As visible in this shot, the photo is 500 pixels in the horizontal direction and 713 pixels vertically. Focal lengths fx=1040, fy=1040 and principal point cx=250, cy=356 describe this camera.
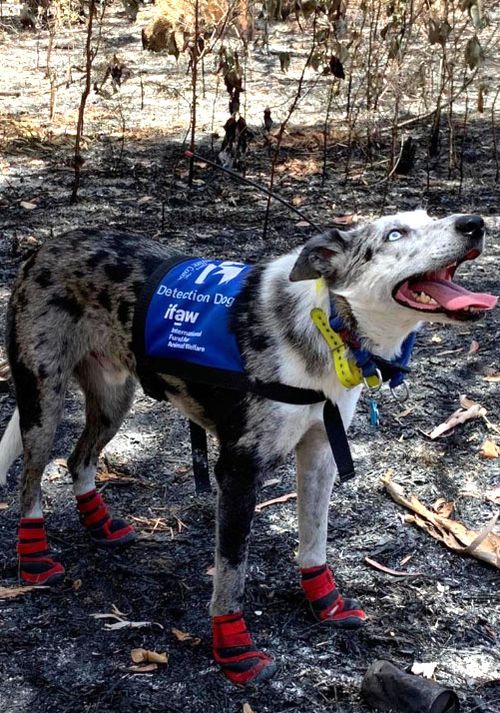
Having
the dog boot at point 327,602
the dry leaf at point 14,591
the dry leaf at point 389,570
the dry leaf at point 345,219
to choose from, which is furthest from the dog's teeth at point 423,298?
the dry leaf at point 345,219

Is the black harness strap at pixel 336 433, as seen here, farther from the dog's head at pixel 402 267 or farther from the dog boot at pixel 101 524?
the dog boot at pixel 101 524

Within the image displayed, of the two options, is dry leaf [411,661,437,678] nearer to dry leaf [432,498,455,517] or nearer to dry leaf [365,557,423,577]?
dry leaf [365,557,423,577]

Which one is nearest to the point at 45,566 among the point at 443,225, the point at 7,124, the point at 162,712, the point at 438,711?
the point at 162,712

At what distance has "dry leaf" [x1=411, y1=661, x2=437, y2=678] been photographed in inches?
153

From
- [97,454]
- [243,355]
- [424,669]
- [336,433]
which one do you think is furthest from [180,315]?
[424,669]

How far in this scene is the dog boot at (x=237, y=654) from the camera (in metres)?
3.84

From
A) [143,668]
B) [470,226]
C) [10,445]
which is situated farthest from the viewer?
[10,445]

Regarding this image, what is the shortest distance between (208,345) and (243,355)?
0.15m

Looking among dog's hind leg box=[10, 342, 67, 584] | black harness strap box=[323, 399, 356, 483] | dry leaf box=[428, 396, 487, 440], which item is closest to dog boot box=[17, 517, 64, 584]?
dog's hind leg box=[10, 342, 67, 584]

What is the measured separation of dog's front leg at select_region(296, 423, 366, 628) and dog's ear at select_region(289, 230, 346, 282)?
2.47ft

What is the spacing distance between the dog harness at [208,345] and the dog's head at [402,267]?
11 cm

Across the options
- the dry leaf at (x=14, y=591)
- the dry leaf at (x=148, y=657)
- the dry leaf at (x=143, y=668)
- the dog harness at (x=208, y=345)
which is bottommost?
the dry leaf at (x=14, y=591)

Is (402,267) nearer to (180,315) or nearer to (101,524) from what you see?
(180,315)

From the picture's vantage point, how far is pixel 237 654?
3861 mm
